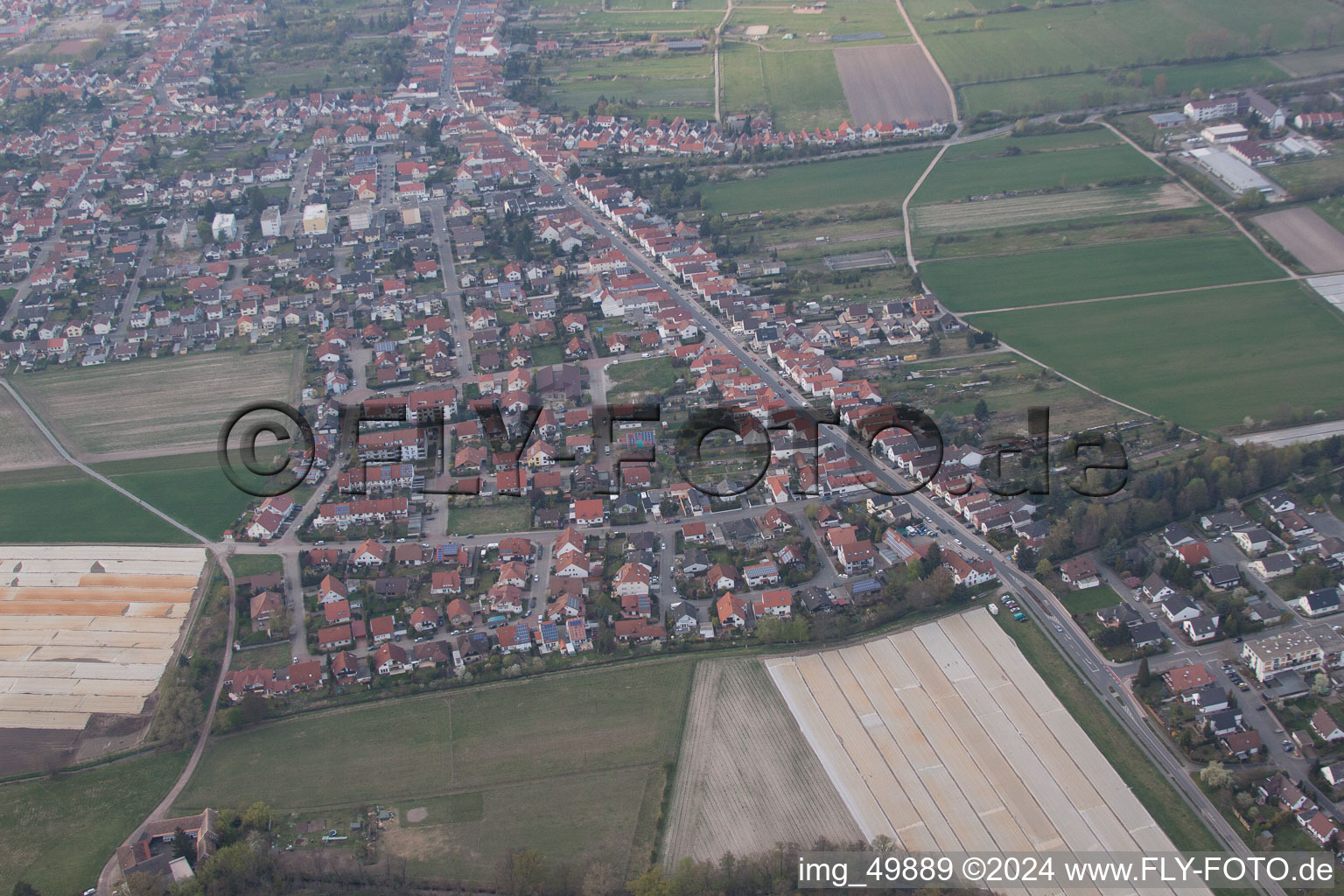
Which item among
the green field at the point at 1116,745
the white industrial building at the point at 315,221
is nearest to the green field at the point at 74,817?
the green field at the point at 1116,745

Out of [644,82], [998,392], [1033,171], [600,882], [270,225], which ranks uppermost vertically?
[644,82]

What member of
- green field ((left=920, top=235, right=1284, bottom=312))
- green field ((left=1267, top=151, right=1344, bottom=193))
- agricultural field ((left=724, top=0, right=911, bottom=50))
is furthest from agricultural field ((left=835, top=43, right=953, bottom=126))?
green field ((left=920, top=235, right=1284, bottom=312))

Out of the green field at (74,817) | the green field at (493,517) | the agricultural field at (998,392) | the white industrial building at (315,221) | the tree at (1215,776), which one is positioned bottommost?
the green field at (74,817)

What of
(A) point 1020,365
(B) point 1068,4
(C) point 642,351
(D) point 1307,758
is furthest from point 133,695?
(B) point 1068,4

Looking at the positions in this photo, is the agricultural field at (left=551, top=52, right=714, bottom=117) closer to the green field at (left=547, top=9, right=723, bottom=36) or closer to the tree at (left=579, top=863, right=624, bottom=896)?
the green field at (left=547, top=9, right=723, bottom=36)

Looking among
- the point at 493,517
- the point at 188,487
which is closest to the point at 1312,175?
the point at 493,517

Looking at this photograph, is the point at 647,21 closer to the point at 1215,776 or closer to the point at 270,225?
the point at 270,225

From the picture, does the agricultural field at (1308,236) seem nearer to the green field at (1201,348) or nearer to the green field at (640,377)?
the green field at (1201,348)
